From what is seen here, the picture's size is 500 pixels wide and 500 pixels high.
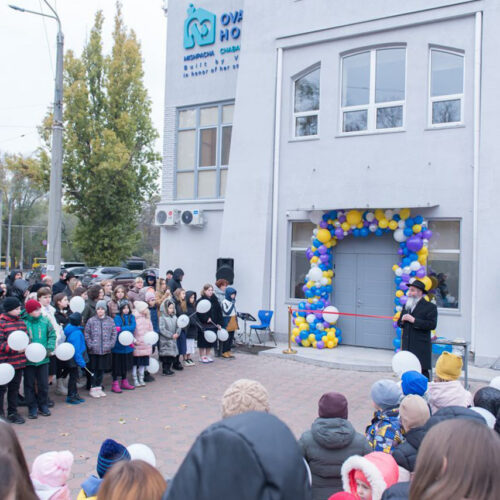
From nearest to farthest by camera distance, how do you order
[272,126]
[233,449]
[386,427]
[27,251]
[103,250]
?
1. [233,449]
2. [386,427]
3. [272,126]
4. [103,250]
5. [27,251]

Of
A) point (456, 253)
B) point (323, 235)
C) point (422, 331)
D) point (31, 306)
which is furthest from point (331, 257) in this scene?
point (31, 306)

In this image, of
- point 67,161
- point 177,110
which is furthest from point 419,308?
point 67,161

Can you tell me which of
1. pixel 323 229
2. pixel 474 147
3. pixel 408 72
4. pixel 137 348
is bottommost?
pixel 137 348

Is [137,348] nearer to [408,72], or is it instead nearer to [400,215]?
[400,215]

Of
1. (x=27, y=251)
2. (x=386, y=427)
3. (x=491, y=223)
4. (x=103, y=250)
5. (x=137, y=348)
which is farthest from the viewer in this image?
(x=27, y=251)

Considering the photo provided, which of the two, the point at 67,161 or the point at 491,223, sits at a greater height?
the point at 67,161

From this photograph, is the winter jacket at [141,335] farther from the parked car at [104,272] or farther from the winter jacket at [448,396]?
A: the parked car at [104,272]

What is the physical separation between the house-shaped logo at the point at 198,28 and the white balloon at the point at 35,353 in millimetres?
11460

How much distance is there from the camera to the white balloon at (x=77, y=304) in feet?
27.5

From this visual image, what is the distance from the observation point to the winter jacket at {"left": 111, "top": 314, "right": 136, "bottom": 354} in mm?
8547

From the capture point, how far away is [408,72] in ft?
37.8

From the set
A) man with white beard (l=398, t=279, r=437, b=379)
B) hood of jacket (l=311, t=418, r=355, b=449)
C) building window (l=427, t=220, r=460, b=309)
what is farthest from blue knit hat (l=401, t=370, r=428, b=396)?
building window (l=427, t=220, r=460, b=309)

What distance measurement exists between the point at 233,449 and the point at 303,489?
0.22 m

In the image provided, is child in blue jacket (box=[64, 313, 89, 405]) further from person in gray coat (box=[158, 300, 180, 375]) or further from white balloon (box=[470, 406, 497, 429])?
white balloon (box=[470, 406, 497, 429])
